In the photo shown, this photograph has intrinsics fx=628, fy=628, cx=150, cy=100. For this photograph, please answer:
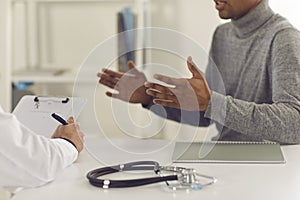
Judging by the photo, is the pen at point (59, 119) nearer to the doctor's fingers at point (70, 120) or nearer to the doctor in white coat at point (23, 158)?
the doctor's fingers at point (70, 120)

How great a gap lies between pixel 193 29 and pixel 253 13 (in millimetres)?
1162

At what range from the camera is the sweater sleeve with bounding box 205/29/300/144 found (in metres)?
1.68

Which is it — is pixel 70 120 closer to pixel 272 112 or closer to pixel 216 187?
pixel 216 187

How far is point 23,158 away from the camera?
1249 mm

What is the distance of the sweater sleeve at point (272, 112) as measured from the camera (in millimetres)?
1677

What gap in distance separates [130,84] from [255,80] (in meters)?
0.41

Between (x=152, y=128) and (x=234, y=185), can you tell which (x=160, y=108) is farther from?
(x=234, y=185)

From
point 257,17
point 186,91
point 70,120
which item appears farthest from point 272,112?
point 70,120

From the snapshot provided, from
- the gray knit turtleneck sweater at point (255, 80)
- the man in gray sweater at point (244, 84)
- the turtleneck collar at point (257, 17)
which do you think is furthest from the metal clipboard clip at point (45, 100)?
the turtleneck collar at point (257, 17)

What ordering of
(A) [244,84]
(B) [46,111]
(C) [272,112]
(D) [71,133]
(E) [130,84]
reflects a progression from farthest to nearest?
(A) [244,84], (E) [130,84], (C) [272,112], (B) [46,111], (D) [71,133]

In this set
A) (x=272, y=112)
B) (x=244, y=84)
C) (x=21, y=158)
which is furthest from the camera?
(x=244, y=84)

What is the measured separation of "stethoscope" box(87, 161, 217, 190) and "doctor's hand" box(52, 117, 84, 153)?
98 millimetres

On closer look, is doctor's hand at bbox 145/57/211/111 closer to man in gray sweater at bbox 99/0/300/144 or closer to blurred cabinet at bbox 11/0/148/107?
man in gray sweater at bbox 99/0/300/144

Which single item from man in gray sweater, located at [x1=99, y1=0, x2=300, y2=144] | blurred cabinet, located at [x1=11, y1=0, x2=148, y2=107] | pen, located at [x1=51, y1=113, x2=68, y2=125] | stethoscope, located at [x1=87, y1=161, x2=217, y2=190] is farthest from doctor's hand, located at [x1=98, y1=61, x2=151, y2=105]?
blurred cabinet, located at [x1=11, y1=0, x2=148, y2=107]
